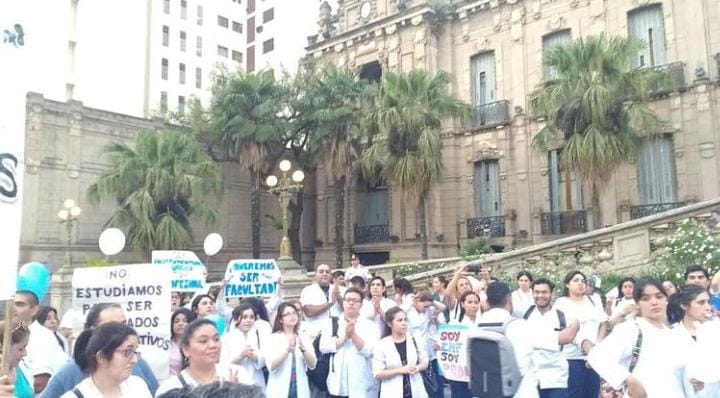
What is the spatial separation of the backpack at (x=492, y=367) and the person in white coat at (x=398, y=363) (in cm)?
260

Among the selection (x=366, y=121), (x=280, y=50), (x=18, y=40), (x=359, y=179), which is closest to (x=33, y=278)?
(x=18, y=40)

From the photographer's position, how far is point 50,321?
6.68 metres

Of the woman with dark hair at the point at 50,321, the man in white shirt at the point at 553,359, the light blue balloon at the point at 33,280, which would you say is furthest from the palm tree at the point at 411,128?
the light blue balloon at the point at 33,280

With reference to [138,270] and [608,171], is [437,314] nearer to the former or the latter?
[138,270]

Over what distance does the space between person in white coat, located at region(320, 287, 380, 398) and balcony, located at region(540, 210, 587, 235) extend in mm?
16370

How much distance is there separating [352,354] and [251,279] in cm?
317

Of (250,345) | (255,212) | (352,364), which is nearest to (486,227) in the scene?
(255,212)

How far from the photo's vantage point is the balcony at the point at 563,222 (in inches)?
845

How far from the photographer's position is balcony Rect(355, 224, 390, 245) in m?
27.2

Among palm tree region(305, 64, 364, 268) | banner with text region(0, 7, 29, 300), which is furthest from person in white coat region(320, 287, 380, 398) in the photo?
palm tree region(305, 64, 364, 268)

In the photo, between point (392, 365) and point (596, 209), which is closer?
point (392, 365)

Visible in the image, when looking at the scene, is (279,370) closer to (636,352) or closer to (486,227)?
(636,352)

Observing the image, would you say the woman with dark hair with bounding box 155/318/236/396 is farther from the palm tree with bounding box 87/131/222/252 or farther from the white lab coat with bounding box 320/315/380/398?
the palm tree with bounding box 87/131/222/252

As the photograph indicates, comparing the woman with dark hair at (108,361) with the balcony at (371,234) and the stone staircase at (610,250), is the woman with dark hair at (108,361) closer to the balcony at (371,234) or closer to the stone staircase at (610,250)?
the stone staircase at (610,250)
